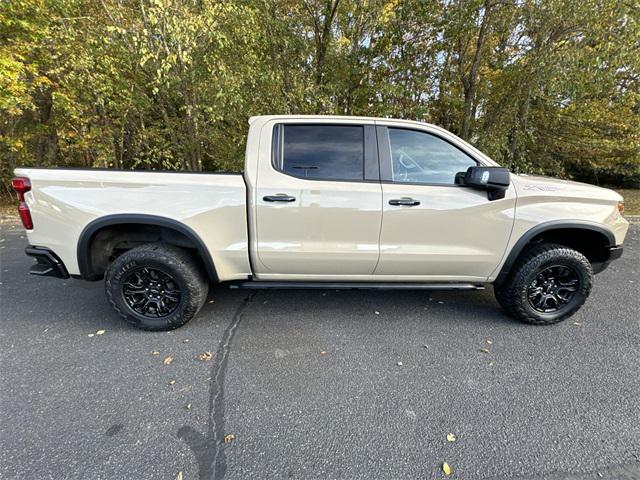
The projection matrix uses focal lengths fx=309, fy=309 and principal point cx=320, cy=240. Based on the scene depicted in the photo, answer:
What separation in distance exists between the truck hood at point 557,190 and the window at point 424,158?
18.5 inches

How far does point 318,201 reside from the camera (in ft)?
8.63

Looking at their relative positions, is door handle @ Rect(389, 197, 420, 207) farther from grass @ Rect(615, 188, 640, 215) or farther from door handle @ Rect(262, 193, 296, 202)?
grass @ Rect(615, 188, 640, 215)

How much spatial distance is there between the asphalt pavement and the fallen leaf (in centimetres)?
2

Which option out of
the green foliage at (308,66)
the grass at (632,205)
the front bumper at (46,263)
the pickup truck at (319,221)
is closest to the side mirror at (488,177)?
the pickup truck at (319,221)

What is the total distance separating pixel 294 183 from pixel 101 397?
2.08m

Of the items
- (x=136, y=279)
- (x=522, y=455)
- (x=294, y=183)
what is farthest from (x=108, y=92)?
(x=522, y=455)

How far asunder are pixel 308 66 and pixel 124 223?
5.04 meters

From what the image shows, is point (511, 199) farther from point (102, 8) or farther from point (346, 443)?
point (102, 8)

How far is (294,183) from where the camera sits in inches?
104

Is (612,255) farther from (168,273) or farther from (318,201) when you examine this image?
(168,273)

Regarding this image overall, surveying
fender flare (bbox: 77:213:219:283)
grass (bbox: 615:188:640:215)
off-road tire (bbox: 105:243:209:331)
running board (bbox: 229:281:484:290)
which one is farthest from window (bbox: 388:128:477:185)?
grass (bbox: 615:188:640:215)

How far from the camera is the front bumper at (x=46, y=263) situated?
2.69m

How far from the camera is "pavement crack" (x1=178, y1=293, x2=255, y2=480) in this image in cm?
163

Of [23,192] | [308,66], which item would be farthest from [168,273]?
[308,66]
